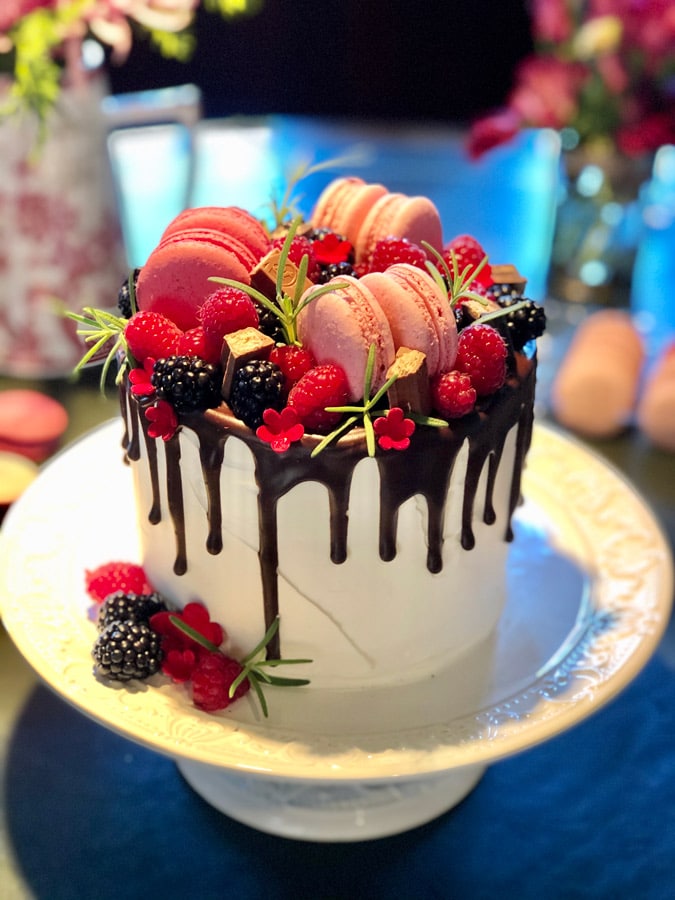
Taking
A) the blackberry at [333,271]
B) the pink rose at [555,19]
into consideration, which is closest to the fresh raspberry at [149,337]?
the blackberry at [333,271]

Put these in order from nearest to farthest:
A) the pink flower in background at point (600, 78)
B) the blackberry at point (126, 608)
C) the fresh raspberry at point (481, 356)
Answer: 1. the fresh raspberry at point (481, 356)
2. the blackberry at point (126, 608)
3. the pink flower in background at point (600, 78)

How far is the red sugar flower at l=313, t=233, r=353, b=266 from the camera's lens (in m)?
1.47

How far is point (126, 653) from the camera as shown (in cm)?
132

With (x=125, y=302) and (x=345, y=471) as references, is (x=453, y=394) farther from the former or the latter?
(x=125, y=302)

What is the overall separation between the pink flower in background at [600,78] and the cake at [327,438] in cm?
114

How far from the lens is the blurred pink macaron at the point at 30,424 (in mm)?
2061

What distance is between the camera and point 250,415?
121 cm

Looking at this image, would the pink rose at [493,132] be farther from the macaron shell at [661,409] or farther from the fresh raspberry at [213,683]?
the fresh raspberry at [213,683]

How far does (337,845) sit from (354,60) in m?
3.06

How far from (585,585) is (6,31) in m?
1.53

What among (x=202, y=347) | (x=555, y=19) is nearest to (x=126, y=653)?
(x=202, y=347)

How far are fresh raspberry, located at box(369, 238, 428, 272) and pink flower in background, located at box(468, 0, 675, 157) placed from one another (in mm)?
1166

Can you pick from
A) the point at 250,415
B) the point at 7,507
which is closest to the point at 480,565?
the point at 250,415

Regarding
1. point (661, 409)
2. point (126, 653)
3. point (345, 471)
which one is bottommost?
point (661, 409)
